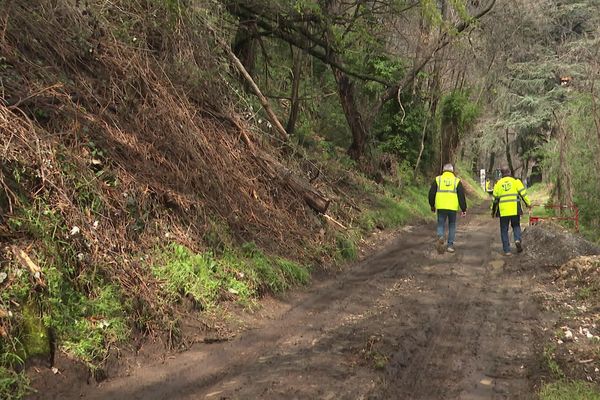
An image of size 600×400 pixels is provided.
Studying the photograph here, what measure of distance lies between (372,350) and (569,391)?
6.42 ft

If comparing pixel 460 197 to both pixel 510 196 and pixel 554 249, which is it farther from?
pixel 554 249

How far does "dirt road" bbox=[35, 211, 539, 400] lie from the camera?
5.04 meters

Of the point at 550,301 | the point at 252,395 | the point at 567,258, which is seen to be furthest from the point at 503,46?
the point at 252,395

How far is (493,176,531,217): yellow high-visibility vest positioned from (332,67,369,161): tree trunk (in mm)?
9300

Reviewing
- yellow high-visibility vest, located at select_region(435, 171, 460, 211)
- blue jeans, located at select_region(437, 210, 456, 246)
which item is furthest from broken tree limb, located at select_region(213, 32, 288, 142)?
blue jeans, located at select_region(437, 210, 456, 246)

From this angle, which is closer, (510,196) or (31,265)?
(31,265)

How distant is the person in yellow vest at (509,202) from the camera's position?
11773mm

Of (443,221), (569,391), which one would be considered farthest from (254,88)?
(569,391)

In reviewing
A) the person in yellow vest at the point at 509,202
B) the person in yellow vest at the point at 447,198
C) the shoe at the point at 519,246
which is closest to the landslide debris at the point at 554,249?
the shoe at the point at 519,246

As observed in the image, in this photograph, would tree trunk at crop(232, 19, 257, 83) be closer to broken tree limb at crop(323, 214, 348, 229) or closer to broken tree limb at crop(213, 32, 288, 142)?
broken tree limb at crop(213, 32, 288, 142)

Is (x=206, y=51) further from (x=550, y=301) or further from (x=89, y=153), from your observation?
(x=550, y=301)

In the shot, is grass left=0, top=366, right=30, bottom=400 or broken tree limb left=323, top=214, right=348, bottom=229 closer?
grass left=0, top=366, right=30, bottom=400

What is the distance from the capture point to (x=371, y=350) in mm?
5863

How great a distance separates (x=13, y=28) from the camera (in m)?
7.21
